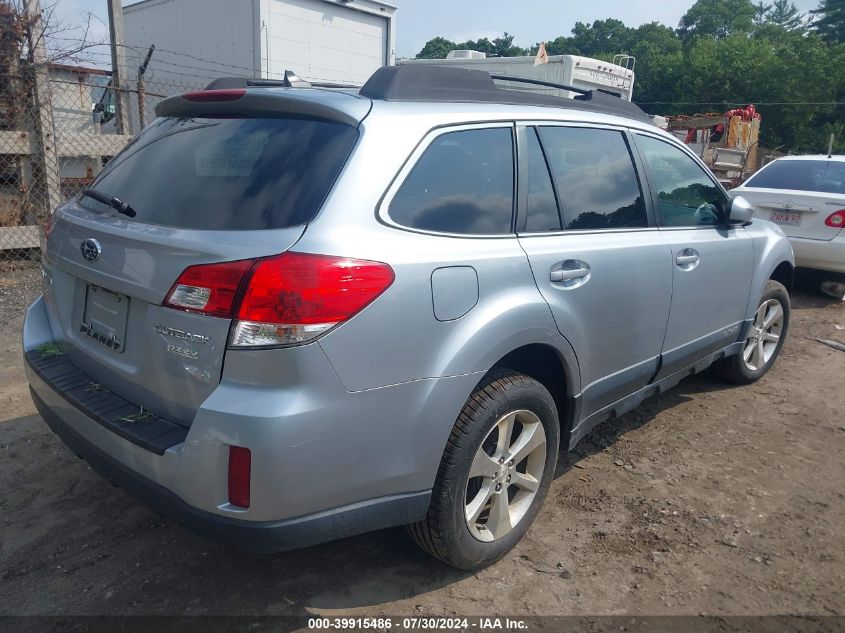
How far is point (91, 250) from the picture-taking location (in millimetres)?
2422

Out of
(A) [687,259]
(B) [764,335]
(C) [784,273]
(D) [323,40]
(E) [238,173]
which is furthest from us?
(D) [323,40]

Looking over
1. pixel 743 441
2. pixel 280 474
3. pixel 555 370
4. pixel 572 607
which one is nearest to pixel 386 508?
pixel 280 474

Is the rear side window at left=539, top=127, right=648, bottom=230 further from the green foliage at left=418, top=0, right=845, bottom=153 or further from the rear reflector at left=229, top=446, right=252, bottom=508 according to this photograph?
the green foliage at left=418, top=0, right=845, bottom=153

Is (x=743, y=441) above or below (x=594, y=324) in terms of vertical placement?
below

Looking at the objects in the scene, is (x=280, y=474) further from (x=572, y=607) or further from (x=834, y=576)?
(x=834, y=576)

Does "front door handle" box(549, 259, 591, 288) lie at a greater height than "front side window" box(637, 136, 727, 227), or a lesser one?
lesser

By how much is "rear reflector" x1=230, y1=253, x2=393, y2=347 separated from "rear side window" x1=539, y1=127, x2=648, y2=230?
52.9 inches

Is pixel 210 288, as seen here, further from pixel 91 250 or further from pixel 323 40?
pixel 323 40

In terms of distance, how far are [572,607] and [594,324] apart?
1161mm

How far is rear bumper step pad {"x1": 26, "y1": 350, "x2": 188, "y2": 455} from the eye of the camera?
214 cm

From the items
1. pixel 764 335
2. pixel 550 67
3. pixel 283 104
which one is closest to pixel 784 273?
pixel 764 335

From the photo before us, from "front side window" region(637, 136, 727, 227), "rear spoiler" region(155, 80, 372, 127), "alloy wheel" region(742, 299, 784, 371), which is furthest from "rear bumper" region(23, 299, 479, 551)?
"alloy wheel" region(742, 299, 784, 371)

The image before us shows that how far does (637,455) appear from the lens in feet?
12.4

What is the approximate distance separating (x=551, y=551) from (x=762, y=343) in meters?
2.99
